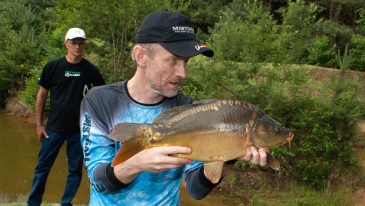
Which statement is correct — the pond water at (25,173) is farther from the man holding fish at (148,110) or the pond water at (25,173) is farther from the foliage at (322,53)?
the foliage at (322,53)

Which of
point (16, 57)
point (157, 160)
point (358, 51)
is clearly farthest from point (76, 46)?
point (358, 51)

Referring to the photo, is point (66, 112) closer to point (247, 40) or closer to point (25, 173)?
point (25, 173)

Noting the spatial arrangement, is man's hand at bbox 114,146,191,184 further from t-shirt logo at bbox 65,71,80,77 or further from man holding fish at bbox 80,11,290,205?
t-shirt logo at bbox 65,71,80,77

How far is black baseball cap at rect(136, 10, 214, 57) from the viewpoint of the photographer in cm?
215

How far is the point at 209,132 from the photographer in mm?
1981

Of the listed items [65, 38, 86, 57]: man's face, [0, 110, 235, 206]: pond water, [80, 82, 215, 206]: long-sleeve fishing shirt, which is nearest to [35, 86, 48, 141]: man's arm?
[65, 38, 86, 57]: man's face

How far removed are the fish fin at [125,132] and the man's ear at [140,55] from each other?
1.44 feet

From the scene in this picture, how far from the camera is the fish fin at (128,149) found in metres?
1.90

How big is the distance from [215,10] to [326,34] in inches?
191

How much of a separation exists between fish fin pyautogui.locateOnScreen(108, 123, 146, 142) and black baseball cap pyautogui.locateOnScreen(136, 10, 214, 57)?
42cm

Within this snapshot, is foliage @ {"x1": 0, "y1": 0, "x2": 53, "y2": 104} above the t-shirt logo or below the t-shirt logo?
below

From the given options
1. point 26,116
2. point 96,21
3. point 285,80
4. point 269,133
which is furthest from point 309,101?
point 26,116

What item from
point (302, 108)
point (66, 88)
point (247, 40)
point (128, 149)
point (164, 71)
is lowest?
point (302, 108)

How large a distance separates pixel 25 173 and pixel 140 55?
7.76m
